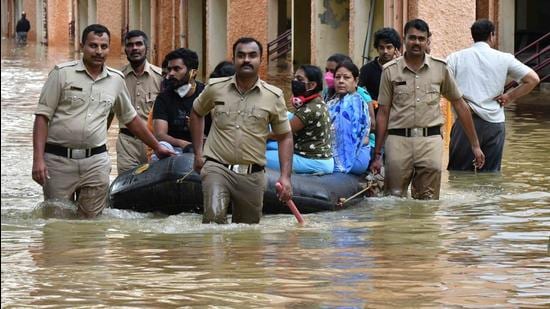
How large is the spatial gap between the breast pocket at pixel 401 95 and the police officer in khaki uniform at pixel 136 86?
1.95 meters

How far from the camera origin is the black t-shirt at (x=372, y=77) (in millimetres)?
11828

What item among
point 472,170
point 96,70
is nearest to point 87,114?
point 96,70

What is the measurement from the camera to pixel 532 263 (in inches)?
306

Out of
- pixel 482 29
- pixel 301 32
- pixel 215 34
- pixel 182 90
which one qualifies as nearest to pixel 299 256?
pixel 182 90

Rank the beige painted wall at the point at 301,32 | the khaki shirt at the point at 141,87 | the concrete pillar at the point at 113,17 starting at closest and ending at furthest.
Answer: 1. the khaki shirt at the point at 141,87
2. the beige painted wall at the point at 301,32
3. the concrete pillar at the point at 113,17

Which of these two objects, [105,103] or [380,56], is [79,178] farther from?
[380,56]

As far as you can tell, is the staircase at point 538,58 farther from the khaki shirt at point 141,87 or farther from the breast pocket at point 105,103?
the breast pocket at point 105,103

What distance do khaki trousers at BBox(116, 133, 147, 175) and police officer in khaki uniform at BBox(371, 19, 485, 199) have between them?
200 cm

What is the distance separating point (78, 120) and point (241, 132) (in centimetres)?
114

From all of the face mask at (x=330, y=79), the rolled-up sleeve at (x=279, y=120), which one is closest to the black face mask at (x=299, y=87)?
the face mask at (x=330, y=79)

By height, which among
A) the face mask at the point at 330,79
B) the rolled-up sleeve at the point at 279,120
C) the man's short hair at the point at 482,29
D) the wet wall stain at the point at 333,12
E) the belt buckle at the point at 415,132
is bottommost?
the belt buckle at the point at 415,132

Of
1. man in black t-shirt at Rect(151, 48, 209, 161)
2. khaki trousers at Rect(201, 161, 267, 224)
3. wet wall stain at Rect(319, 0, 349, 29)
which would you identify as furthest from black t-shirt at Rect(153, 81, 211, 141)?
wet wall stain at Rect(319, 0, 349, 29)

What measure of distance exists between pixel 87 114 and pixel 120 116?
38 cm

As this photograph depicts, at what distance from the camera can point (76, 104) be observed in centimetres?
897
